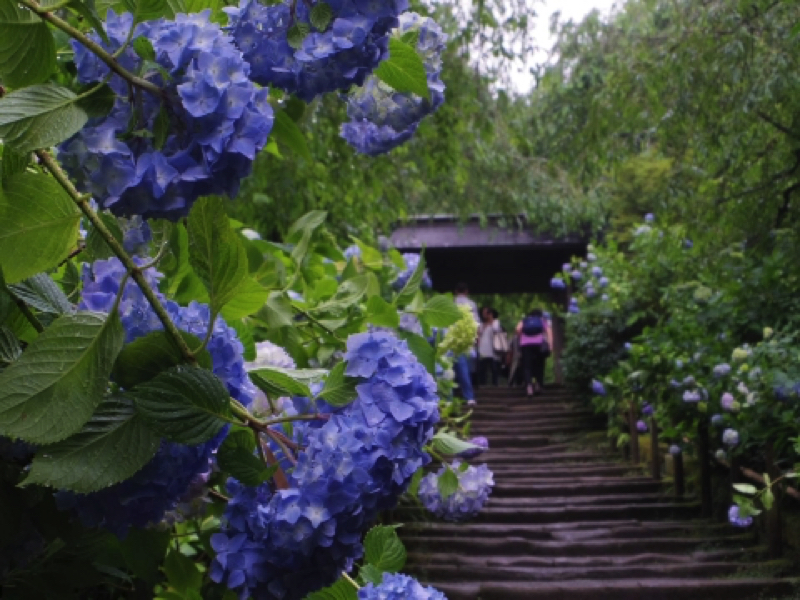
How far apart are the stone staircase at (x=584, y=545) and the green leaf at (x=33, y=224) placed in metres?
5.10

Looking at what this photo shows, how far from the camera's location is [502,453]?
966cm

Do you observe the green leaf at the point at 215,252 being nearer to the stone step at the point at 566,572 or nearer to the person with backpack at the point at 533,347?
the stone step at the point at 566,572

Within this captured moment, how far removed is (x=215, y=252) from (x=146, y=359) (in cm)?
10

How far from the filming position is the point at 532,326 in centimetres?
1230

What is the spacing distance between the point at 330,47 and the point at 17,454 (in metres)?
0.45

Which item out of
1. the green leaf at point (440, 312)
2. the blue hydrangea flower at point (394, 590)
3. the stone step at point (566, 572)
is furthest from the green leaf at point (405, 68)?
the stone step at point (566, 572)

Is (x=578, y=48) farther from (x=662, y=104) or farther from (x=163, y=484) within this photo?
(x=163, y=484)

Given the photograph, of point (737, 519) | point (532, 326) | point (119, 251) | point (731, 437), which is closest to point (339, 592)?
point (119, 251)

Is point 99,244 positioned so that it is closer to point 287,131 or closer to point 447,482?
point 287,131

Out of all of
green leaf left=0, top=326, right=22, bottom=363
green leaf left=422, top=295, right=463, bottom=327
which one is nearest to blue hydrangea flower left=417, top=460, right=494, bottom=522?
green leaf left=422, top=295, right=463, bottom=327

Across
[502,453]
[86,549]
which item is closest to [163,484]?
[86,549]

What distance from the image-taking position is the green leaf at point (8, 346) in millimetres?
733

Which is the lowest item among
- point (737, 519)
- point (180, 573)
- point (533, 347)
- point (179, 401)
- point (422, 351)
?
point (533, 347)

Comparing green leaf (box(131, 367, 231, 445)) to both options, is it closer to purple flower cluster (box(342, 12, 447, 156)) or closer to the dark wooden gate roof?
purple flower cluster (box(342, 12, 447, 156))
